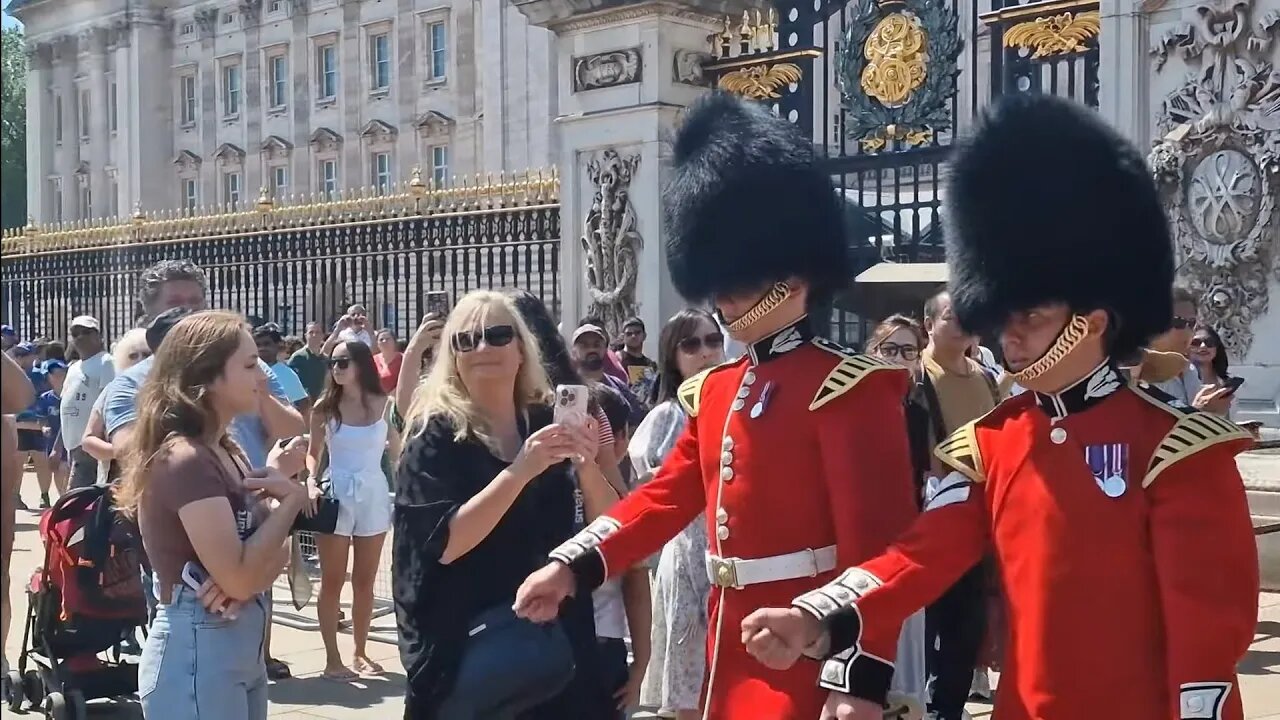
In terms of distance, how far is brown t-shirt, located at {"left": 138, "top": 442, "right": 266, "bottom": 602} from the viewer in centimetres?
379

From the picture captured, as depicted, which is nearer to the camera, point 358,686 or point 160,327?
point 160,327

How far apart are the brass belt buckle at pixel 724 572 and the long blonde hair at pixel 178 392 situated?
135cm

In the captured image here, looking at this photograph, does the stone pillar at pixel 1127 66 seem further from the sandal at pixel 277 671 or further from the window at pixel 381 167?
the window at pixel 381 167

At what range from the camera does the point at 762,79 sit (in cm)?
949

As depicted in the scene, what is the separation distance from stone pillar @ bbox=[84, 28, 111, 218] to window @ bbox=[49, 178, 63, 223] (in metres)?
1.47

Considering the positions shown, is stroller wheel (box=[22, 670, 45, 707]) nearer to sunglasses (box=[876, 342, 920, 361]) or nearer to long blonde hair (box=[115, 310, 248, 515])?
long blonde hair (box=[115, 310, 248, 515])

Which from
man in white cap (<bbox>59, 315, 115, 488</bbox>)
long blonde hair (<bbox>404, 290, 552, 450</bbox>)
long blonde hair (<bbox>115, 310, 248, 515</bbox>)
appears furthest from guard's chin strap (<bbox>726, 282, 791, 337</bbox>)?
man in white cap (<bbox>59, 315, 115, 488</bbox>)

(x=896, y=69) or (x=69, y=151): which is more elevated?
(x=69, y=151)

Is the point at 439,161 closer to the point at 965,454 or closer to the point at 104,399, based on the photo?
the point at 104,399

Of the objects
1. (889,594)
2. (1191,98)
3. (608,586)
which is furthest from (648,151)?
(889,594)

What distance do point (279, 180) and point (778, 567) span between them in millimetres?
41652

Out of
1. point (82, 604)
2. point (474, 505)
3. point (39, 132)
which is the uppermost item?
point (39, 132)

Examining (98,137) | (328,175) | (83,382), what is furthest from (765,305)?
(98,137)

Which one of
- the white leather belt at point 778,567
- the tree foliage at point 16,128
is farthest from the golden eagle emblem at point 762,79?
the tree foliage at point 16,128
